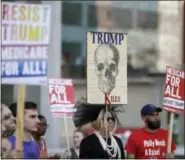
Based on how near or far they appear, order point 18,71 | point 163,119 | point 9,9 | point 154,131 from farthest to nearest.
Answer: point 163,119 < point 154,131 < point 9,9 < point 18,71

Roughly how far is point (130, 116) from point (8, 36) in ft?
11.2

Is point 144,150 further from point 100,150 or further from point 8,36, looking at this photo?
point 8,36

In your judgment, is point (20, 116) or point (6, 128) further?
point (6, 128)

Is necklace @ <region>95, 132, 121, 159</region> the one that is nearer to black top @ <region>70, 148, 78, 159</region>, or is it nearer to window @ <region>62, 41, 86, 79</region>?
black top @ <region>70, 148, 78, 159</region>

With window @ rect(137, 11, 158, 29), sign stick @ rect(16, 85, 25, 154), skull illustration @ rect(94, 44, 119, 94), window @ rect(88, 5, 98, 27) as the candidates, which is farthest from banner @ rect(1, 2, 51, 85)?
window @ rect(137, 11, 158, 29)

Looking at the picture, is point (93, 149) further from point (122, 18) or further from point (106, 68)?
point (122, 18)

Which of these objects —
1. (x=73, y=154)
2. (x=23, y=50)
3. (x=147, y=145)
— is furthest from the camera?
(x=73, y=154)

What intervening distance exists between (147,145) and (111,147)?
49 centimetres

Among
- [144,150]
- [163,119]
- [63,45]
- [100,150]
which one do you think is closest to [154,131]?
[144,150]

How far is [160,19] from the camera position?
8.89m

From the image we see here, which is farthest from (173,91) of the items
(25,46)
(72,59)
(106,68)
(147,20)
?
(147,20)

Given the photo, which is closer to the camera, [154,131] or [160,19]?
[154,131]

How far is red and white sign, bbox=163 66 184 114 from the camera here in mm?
6023

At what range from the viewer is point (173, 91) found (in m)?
6.07
